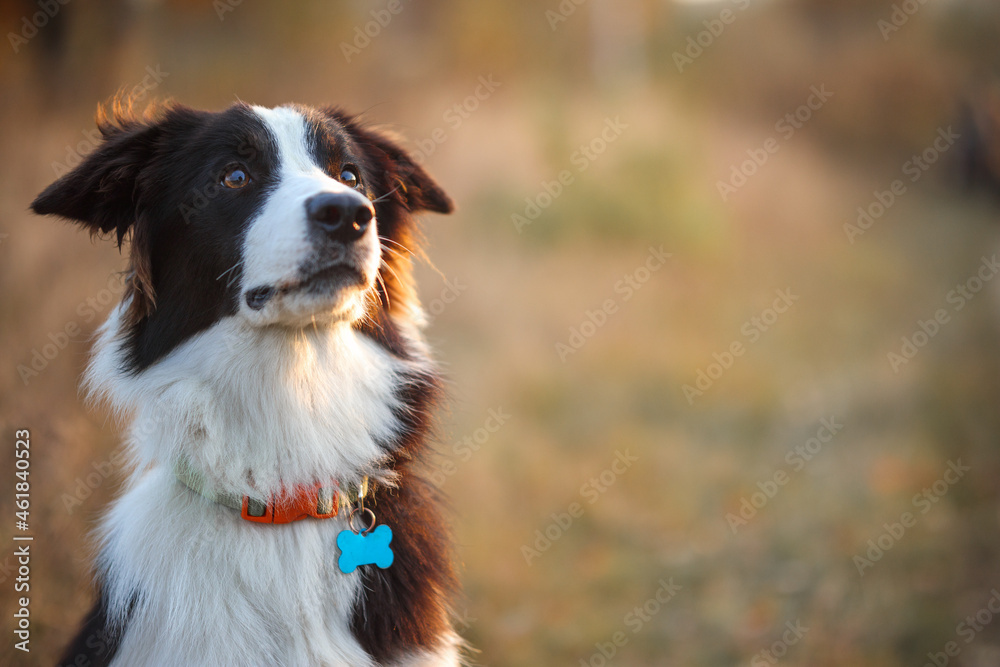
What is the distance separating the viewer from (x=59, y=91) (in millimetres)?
6086

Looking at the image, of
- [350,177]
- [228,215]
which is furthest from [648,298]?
[228,215]

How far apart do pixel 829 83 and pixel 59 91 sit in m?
11.5

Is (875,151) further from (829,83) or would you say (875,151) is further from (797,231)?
(797,231)

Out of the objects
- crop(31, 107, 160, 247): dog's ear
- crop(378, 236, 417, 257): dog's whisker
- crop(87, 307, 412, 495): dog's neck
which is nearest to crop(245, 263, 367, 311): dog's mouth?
crop(87, 307, 412, 495): dog's neck

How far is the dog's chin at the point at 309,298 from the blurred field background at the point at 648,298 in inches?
32.1

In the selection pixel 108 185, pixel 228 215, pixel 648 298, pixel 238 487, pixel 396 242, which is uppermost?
pixel 396 242

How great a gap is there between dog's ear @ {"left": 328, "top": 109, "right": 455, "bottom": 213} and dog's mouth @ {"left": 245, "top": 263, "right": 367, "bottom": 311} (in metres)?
0.85

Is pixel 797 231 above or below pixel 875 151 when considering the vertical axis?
below

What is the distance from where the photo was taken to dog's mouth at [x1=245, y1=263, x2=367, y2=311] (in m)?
2.26

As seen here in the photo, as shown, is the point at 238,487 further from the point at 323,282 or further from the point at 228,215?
the point at 228,215

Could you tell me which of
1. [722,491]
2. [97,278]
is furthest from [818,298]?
[97,278]

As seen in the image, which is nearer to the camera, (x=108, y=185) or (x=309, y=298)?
(x=309, y=298)

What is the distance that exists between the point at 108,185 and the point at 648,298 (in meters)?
7.22

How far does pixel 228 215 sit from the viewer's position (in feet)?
8.13
